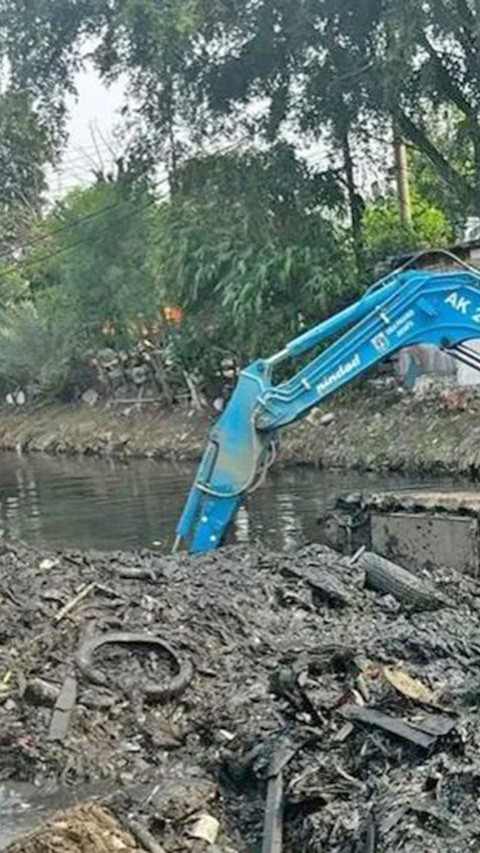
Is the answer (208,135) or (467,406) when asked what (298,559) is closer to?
(467,406)

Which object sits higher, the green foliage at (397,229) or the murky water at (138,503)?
the green foliage at (397,229)

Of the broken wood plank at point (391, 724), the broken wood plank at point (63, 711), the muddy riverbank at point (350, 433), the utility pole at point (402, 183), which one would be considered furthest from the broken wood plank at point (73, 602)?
the utility pole at point (402, 183)

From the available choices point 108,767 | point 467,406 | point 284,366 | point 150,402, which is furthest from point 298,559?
point 150,402

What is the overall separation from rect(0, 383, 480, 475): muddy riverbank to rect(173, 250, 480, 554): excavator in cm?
742

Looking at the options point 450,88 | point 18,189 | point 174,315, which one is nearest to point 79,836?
point 450,88

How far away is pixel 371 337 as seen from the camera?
38.9ft

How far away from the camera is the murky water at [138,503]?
1612cm

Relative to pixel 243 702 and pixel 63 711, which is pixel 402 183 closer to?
pixel 243 702

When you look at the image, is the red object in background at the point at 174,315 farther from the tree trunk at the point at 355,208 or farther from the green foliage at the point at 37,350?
the green foliage at the point at 37,350

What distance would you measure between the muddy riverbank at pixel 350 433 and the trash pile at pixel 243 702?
31.2 ft

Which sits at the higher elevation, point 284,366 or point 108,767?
point 284,366

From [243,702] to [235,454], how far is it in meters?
4.29

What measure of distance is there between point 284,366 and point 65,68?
30.2 feet

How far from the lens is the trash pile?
19.0 feet
